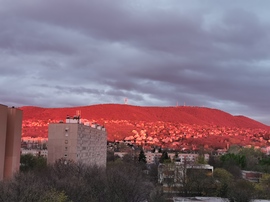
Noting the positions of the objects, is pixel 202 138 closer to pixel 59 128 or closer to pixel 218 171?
pixel 218 171

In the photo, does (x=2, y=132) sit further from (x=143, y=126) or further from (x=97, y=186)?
(x=143, y=126)

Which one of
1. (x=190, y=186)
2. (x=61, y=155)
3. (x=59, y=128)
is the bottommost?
(x=190, y=186)

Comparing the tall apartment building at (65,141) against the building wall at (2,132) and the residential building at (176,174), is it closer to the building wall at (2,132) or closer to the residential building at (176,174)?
the residential building at (176,174)

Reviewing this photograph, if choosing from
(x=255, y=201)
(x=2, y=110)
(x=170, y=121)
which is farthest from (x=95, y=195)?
(x=170, y=121)

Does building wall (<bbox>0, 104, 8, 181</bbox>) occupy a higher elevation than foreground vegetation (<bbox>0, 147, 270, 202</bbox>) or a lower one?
higher

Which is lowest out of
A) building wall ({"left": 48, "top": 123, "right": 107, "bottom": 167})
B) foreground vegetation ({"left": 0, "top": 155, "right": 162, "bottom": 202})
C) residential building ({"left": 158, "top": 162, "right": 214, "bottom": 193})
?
residential building ({"left": 158, "top": 162, "right": 214, "bottom": 193})

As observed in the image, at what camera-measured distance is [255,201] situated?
39031 millimetres

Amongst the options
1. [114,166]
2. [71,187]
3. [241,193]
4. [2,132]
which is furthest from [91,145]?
[71,187]

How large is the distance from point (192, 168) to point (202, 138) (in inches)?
3396

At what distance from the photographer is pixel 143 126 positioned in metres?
156

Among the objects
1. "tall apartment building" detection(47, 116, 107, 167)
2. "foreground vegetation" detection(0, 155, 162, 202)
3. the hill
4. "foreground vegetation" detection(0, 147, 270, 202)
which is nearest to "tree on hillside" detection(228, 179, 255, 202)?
"foreground vegetation" detection(0, 147, 270, 202)

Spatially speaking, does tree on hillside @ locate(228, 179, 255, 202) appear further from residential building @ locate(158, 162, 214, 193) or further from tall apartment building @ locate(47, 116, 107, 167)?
tall apartment building @ locate(47, 116, 107, 167)

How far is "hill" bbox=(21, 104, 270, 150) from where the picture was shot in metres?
137

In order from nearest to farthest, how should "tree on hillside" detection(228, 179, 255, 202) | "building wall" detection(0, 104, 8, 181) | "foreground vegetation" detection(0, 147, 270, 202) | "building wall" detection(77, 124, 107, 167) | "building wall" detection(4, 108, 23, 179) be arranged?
"foreground vegetation" detection(0, 147, 270, 202)
"building wall" detection(0, 104, 8, 181)
"building wall" detection(4, 108, 23, 179)
"tree on hillside" detection(228, 179, 255, 202)
"building wall" detection(77, 124, 107, 167)
